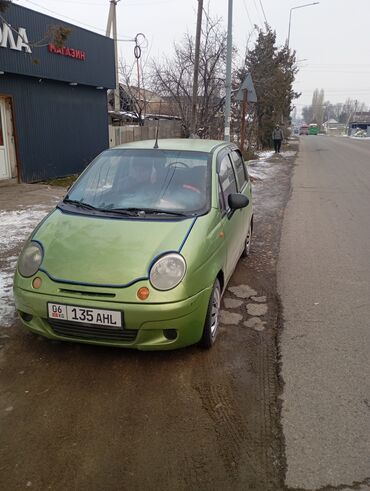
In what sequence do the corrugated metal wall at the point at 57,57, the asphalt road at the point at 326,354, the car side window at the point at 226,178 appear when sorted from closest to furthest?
the asphalt road at the point at 326,354 < the car side window at the point at 226,178 < the corrugated metal wall at the point at 57,57

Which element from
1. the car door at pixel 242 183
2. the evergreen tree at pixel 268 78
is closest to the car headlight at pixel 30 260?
the car door at pixel 242 183

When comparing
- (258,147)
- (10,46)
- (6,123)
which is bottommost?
(258,147)

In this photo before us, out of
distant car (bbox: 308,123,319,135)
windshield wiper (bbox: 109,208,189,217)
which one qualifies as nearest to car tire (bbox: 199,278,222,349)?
windshield wiper (bbox: 109,208,189,217)

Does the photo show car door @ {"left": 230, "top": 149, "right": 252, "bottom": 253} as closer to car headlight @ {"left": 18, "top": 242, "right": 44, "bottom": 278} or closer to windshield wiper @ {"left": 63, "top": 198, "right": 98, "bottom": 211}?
windshield wiper @ {"left": 63, "top": 198, "right": 98, "bottom": 211}

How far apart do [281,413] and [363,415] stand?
534 mm

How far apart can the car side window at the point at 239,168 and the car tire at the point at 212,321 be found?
1.99 metres

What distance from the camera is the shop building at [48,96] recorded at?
11204mm

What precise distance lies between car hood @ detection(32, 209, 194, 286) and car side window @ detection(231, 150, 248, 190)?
78.0 inches

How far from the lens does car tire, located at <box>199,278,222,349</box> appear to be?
356 cm

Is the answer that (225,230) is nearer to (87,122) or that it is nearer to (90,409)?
(90,409)

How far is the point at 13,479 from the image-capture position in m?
2.38

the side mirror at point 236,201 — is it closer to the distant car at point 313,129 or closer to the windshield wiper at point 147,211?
the windshield wiper at point 147,211

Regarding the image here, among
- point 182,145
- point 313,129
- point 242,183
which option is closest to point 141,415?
point 182,145

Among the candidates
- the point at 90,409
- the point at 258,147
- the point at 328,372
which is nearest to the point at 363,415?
the point at 328,372
